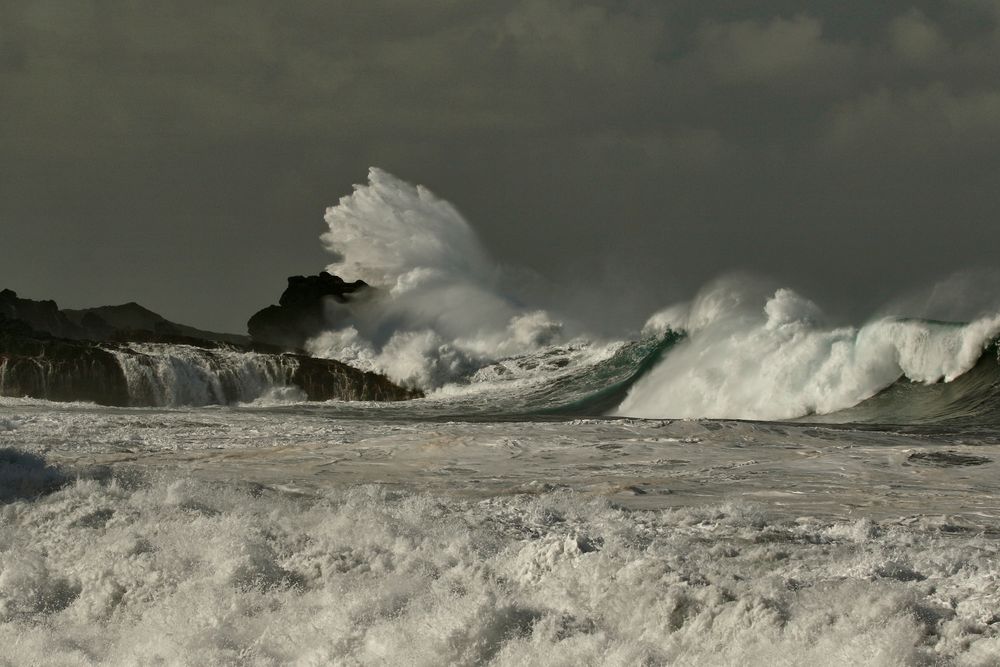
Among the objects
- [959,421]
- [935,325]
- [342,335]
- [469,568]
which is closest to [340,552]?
[469,568]

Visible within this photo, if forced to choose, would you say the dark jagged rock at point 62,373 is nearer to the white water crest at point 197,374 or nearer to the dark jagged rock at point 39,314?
the white water crest at point 197,374

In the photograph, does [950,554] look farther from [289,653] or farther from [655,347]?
[655,347]

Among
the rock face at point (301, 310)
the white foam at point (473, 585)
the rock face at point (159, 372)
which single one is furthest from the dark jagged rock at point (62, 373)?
the white foam at point (473, 585)

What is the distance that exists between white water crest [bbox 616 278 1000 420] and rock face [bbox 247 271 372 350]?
60.1 ft

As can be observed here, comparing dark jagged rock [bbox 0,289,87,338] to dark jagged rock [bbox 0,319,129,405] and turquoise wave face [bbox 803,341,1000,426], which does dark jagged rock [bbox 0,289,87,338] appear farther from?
turquoise wave face [bbox 803,341,1000,426]

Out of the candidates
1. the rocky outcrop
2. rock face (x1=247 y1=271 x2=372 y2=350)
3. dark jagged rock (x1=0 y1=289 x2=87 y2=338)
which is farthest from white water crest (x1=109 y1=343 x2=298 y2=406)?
dark jagged rock (x1=0 y1=289 x2=87 y2=338)

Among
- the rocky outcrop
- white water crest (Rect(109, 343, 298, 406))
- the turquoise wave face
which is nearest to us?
the turquoise wave face

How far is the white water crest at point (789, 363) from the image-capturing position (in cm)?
2858

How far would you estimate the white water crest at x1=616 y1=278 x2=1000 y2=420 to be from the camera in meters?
28.6

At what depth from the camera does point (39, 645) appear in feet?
24.1

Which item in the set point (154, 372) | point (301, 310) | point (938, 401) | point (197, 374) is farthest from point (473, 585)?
point (301, 310)

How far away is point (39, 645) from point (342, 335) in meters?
39.8

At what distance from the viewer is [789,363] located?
3119 centimetres

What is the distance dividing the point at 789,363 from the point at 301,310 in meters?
26.0
